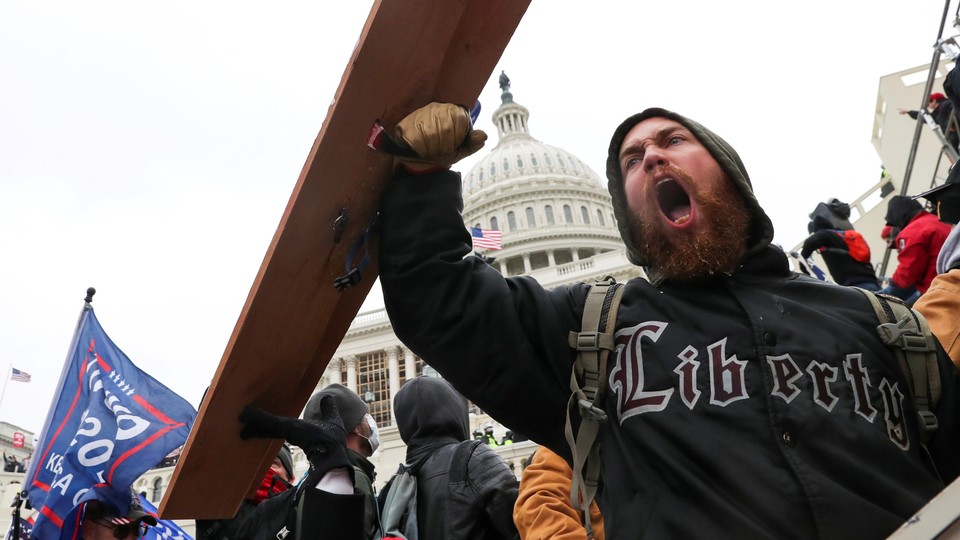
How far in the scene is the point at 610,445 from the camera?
1550 millimetres

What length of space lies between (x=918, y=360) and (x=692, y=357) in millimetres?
537

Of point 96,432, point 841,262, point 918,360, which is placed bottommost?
point 918,360

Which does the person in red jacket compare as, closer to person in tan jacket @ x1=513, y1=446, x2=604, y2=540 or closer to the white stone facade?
person in tan jacket @ x1=513, y1=446, x2=604, y2=540

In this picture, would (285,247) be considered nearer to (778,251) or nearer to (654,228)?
(654,228)

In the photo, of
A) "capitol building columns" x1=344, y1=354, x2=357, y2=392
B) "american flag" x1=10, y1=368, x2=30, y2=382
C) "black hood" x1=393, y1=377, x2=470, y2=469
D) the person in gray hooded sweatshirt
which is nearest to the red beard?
the person in gray hooded sweatshirt

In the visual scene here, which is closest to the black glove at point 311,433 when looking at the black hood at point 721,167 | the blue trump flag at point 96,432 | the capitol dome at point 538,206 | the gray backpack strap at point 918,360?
the black hood at point 721,167

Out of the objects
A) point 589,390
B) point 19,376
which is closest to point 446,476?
point 589,390

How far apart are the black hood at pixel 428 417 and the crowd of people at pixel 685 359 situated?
4.04ft

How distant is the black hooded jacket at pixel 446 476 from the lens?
288 centimetres

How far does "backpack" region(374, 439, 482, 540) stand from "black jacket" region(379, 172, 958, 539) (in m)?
1.37

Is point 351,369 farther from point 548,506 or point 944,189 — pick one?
point 944,189

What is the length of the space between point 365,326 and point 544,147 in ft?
116

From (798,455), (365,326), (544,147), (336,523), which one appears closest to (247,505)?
(336,523)

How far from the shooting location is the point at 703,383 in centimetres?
150
